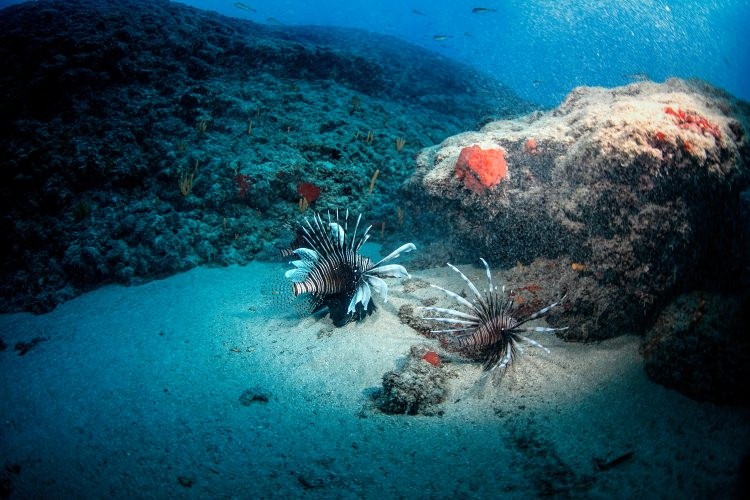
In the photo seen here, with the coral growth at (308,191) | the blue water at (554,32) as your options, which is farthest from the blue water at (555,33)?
the coral growth at (308,191)

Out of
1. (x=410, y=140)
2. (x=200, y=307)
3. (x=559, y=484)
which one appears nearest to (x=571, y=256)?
(x=559, y=484)

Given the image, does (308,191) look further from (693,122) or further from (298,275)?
(693,122)

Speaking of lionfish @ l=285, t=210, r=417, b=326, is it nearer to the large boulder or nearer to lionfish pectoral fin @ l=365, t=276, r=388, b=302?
lionfish pectoral fin @ l=365, t=276, r=388, b=302

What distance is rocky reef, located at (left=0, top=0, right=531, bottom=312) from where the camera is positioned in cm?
439

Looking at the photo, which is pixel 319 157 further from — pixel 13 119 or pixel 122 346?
pixel 13 119

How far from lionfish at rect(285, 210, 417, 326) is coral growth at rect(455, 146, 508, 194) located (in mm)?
1103

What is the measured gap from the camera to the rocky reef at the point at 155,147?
173 inches

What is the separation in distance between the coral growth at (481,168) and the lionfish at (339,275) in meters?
1.10

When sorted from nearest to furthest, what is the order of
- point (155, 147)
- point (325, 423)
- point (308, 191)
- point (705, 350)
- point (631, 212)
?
point (705, 350), point (325, 423), point (631, 212), point (308, 191), point (155, 147)

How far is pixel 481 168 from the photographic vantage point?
141 inches

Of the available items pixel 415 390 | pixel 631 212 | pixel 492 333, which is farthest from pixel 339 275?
pixel 631 212

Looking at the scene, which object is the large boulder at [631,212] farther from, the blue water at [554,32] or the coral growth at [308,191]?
the blue water at [554,32]

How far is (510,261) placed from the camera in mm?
3471

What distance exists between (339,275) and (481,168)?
190cm
